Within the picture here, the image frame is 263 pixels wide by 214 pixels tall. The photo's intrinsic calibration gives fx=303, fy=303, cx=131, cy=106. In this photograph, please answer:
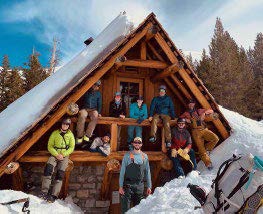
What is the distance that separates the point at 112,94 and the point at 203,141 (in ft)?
11.0

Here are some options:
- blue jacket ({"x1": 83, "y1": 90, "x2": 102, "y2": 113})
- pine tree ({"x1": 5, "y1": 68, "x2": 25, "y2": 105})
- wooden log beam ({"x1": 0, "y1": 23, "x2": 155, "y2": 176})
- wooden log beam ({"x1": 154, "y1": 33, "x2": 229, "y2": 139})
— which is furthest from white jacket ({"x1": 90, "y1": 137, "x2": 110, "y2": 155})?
pine tree ({"x1": 5, "y1": 68, "x2": 25, "y2": 105})

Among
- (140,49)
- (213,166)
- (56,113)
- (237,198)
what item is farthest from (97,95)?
(237,198)

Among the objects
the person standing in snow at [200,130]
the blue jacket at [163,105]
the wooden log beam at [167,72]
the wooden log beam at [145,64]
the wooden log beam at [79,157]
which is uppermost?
the wooden log beam at [145,64]

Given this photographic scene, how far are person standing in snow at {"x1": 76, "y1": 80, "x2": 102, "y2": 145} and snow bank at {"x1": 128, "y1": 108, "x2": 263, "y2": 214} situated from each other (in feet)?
8.28

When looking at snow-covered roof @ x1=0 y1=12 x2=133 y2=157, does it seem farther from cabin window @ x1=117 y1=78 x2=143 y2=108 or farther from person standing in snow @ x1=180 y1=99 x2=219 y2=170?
person standing in snow @ x1=180 y1=99 x2=219 y2=170

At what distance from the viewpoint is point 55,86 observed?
8.75m

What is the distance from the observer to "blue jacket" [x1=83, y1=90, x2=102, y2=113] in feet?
29.4

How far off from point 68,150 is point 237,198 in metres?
4.88

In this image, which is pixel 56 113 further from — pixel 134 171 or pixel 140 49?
pixel 140 49

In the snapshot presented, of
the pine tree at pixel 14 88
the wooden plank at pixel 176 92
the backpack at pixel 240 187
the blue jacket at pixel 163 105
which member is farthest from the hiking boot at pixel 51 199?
the pine tree at pixel 14 88

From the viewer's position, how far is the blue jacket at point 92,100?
29.4ft

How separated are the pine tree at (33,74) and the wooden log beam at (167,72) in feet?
50.6

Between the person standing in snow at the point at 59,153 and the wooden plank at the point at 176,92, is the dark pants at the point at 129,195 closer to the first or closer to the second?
the person standing in snow at the point at 59,153

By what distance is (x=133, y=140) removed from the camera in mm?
8539
